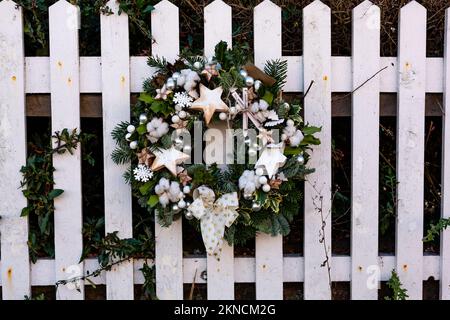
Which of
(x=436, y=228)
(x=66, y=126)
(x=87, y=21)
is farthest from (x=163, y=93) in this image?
(x=436, y=228)

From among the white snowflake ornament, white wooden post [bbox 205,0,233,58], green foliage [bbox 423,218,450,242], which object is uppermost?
white wooden post [bbox 205,0,233,58]

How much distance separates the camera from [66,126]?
8.61ft

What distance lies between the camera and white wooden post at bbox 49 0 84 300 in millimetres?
2602

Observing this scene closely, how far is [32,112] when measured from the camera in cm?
266

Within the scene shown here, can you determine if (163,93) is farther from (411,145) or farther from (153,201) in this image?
(411,145)

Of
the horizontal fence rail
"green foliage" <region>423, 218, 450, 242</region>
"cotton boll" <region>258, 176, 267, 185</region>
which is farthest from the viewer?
the horizontal fence rail

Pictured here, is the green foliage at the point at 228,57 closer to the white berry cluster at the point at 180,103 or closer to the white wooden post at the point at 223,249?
the white wooden post at the point at 223,249

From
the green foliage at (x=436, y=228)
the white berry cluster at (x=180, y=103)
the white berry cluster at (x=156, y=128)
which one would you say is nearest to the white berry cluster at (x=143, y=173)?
the white berry cluster at (x=156, y=128)

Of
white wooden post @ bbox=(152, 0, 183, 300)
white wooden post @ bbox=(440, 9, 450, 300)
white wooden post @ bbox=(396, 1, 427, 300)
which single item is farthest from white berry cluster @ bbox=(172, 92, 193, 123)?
white wooden post @ bbox=(440, 9, 450, 300)

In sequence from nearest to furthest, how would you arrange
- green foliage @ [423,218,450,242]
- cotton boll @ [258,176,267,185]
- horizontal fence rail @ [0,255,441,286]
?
cotton boll @ [258,176,267,185]
green foliage @ [423,218,450,242]
horizontal fence rail @ [0,255,441,286]

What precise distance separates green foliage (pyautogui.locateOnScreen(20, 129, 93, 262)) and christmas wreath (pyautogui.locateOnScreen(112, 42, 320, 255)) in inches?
8.6

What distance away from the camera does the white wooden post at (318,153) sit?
262 cm

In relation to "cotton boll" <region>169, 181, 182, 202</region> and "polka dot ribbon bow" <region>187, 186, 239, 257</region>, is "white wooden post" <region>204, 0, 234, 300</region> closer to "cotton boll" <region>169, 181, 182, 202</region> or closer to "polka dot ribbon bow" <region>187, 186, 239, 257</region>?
"polka dot ribbon bow" <region>187, 186, 239, 257</region>
